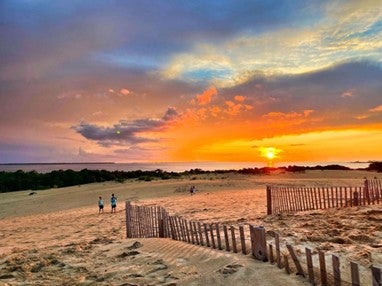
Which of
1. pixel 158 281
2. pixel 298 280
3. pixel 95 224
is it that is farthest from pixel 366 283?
pixel 95 224

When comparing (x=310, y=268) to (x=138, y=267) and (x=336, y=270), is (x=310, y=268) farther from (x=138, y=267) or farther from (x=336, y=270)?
(x=138, y=267)

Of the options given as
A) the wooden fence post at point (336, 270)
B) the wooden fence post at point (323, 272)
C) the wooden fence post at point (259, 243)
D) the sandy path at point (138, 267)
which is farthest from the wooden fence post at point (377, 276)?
the wooden fence post at point (259, 243)

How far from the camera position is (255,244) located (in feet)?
23.4

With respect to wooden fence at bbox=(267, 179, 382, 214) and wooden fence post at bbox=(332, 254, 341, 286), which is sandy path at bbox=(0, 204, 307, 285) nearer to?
wooden fence post at bbox=(332, 254, 341, 286)

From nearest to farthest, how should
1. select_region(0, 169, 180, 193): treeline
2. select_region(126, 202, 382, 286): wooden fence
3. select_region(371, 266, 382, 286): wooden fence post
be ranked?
select_region(371, 266, 382, 286): wooden fence post
select_region(126, 202, 382, 286): wooden fence
select_region(0, 169, 180, 193): treeline

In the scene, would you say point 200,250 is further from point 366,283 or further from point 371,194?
point 371,194

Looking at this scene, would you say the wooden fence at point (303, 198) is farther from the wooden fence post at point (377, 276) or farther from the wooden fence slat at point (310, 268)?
the wooden fence post at point (377, 276)

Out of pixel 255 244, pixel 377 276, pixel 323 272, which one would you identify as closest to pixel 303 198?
pixel 255 244

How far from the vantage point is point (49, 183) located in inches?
2426

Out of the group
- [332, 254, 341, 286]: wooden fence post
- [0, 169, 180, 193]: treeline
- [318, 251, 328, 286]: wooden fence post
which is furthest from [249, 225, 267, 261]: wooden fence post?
[0, 169, 180, 193]: treeline

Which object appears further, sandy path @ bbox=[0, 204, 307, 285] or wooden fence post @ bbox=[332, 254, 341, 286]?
sandy path @ bbox=[0, 204, 307, 285]

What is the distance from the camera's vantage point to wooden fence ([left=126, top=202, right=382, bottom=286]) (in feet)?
17.8

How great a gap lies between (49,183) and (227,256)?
59.5 meters

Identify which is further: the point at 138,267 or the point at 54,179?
the point at 54,179
